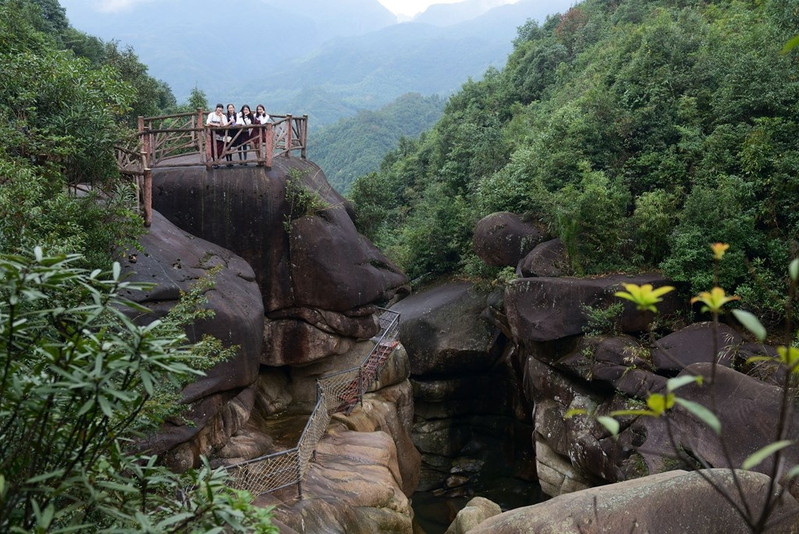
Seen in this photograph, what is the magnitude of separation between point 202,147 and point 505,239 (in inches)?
308

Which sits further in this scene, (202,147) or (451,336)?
(451,336)

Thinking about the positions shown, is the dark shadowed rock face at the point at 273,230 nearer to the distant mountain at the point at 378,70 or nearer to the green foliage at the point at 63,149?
the green foliage at the point at 63,149

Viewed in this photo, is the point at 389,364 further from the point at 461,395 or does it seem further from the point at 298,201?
the point at 461,395

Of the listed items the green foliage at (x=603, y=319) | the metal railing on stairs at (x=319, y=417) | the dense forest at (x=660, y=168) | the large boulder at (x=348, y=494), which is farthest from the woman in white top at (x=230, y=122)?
the green foliage at (x=603, y=319)

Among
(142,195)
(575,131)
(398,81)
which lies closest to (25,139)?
(142,195)

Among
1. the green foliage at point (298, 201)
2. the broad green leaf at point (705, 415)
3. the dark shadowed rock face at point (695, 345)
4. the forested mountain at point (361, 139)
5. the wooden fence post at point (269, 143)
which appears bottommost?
the dark shadowed rock face at point (695, 345)

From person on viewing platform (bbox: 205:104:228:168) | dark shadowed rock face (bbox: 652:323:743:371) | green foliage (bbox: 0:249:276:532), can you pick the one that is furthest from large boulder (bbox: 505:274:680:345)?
green foliage (bbox: 0:249:276:532)

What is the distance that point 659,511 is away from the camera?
7.24 meters

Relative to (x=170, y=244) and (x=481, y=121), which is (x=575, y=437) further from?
(x=481, y=121)

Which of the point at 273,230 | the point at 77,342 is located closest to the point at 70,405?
the point at 77,342

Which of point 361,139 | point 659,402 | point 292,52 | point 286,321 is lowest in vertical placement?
point 286,321

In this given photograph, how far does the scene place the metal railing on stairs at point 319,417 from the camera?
9844mm

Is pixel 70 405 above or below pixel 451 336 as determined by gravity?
above

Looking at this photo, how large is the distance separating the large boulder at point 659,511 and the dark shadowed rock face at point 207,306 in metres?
4.50
